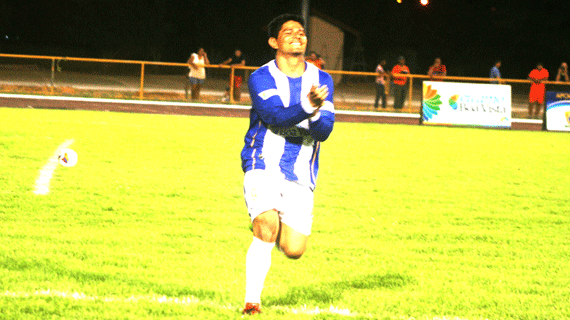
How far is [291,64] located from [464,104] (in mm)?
16314

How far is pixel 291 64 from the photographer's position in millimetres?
4617

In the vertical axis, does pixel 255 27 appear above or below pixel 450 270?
above

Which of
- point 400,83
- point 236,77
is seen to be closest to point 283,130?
point 400,83

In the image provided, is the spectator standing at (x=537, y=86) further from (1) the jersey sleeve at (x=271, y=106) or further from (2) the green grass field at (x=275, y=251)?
(1) the jersey sleeve at (x=271, y=106)

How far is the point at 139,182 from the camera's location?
8.93m

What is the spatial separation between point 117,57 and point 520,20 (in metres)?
30.5

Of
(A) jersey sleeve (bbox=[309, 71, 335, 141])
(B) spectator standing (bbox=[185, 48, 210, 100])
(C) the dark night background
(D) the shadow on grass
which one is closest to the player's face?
(A) jersey sleeve (bbox=[309, 71, 335, 141])

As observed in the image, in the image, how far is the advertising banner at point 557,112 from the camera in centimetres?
2031

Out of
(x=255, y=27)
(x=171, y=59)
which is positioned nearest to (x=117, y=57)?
(x=171, y=59)

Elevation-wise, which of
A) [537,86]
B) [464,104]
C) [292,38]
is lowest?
[292,38]

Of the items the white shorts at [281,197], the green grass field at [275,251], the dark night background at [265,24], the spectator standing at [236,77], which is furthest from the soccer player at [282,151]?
the dark night background at [265,24]

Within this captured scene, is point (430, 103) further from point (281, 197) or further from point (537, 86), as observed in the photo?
point (281, 197)

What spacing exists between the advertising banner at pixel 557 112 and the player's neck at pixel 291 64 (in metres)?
17.2

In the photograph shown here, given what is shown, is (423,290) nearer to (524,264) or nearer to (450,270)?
(450,270)
